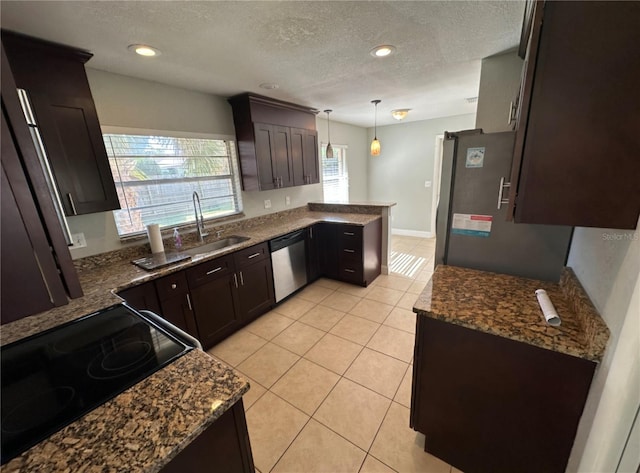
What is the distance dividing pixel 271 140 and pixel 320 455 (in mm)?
3062

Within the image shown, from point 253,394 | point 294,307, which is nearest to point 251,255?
point 294,307

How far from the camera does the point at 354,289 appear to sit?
3.46 meters

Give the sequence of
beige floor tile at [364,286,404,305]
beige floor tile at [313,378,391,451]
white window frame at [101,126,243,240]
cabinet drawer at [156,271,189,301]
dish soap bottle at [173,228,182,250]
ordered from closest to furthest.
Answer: beige floor tile at [313,378,391,451] < cabinet drawer at [156,271,189,301] < white window frame at [101,126,243,240] < dish soap bottle at [173,228,182,250] < beige floor tile at [364,286,404,305]

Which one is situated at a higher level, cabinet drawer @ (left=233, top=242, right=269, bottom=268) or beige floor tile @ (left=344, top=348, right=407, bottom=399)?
cabinet drawer @ (left=233, top=242, right=269, bottom=268)

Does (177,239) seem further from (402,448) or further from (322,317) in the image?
(402,448)

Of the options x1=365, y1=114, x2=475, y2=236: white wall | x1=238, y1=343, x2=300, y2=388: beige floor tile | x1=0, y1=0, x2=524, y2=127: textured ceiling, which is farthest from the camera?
x1=365, y1=114, x2=475, y2=236: white wall

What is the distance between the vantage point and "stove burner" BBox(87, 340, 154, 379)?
0.89 metres

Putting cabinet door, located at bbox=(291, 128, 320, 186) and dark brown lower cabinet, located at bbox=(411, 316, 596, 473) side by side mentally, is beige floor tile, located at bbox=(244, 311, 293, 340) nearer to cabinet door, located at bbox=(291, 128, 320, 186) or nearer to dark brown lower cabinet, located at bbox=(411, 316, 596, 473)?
dark brown lower cabinet, located at bbox=(411, 316, 596, 473)

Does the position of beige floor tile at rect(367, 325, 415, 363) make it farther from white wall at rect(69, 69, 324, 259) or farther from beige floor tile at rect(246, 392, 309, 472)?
white wall at rect(69, 69, 324, 259)

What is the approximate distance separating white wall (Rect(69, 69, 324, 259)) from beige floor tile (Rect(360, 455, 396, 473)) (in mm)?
2503

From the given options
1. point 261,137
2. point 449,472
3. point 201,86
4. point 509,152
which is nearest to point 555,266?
point 509,152

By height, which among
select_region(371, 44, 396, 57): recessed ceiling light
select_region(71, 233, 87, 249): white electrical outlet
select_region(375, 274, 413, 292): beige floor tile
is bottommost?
select_region(375, 274, 413, 292): beige floor tile

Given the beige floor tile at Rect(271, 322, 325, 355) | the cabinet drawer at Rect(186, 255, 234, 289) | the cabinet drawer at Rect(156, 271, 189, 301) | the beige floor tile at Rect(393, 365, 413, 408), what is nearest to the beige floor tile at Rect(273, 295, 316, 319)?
the beige floor tile at Rect(271, 322, 325, 355)

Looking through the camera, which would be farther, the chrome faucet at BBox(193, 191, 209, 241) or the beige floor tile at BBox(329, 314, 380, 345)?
the chrome faucet at BBox(193, 191, 209, 241)
